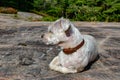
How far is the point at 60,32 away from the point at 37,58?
2.21 metres

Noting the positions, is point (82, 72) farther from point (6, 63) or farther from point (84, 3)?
point (84, 3)

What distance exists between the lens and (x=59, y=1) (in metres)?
25.3

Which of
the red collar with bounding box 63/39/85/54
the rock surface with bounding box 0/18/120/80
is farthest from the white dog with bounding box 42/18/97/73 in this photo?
the rock surface with bounding box 0/18/120/80

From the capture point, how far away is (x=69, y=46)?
7230 millimetres

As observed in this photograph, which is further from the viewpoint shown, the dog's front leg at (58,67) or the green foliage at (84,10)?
the green foliage at (84,10)

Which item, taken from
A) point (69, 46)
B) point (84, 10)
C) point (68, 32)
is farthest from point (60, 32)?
point (84, 10)

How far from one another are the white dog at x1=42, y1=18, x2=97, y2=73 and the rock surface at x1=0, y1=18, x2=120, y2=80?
0.21 meters

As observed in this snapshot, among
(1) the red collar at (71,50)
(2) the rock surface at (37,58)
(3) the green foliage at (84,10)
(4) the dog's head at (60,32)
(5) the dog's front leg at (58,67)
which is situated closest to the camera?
(4) the dog's head at (60,32)

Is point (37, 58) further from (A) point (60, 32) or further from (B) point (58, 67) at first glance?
(A) point (60, 32)

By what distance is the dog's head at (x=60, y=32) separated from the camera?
6.89 m

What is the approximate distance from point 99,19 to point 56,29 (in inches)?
574

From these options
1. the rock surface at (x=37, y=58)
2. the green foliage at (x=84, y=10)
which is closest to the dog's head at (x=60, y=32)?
the rock surface at (x=37, y=58)

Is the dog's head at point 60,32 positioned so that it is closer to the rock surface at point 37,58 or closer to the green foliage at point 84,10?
the rock surface at point 37,58

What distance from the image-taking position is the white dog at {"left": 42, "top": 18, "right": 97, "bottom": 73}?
22.8 feet
